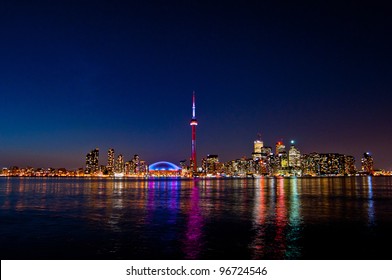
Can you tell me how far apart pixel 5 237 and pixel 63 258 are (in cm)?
707

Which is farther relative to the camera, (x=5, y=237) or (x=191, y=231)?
(x=191, y=231)

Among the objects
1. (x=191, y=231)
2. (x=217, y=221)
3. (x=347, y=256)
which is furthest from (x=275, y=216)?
(x=347, y=256)

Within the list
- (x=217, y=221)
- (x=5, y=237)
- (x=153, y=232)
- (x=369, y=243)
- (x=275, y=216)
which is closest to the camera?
(x=369, y=243)

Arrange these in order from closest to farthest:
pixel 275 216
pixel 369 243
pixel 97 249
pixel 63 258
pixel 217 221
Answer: pixel 63 258 → pixel 97 249 → pixel 369 243 → pixel 217 221 → pixel 275 216

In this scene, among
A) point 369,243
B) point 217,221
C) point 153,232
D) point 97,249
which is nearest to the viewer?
point 97,249

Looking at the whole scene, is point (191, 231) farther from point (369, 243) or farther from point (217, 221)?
point (369, 243)

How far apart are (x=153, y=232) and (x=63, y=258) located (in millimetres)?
7110

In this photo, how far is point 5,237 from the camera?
65.2ft

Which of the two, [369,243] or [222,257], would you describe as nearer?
[222,257]

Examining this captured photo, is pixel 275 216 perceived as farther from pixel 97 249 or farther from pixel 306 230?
pixel 97 249
